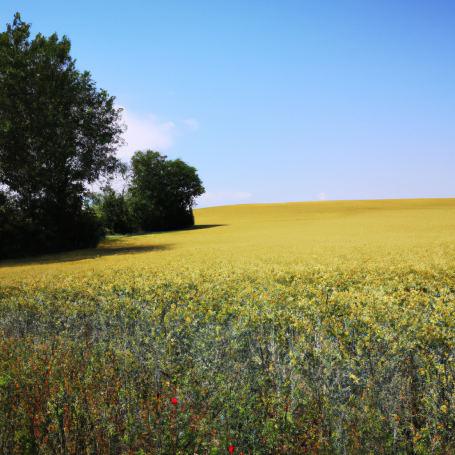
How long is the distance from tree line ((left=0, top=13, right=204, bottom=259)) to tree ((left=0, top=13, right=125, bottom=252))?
0.05 metres

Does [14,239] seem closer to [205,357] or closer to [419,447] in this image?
[205,357]

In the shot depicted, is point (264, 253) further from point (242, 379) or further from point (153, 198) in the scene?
point (153, 198)

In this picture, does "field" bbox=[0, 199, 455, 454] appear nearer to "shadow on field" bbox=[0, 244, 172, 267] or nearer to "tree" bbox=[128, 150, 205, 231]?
"shadow on field" bbox=[0, 244, 172, 267]

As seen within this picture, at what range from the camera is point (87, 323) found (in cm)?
554

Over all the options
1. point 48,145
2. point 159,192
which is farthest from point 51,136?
point 159,192

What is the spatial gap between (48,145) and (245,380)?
19751mm

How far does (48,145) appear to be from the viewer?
19.5 meters

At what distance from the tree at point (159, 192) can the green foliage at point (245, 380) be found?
40697 mm

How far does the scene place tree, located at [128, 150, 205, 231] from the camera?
45.5 meters

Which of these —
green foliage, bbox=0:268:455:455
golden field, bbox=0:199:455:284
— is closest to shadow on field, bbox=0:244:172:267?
golden field, bbox=0:199:455:284

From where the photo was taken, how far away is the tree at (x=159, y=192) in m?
45.5

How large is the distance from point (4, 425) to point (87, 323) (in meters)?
2.06

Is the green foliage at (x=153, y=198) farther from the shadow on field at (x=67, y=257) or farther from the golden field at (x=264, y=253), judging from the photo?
the shadow on field at (x=67, y=257)

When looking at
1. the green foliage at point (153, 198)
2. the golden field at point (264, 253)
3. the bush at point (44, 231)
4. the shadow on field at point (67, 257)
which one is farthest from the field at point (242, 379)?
the green foliage at point (153, 198)
